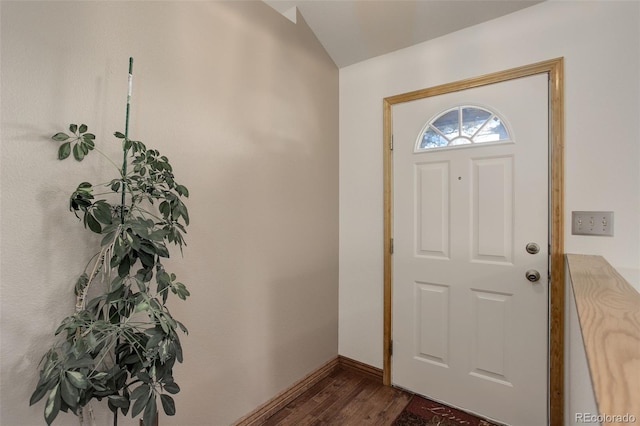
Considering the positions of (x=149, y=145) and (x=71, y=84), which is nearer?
(x=71, y=84)

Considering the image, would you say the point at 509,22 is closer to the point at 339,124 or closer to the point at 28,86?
the point at 339,124

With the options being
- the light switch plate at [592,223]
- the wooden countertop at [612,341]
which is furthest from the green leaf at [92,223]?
the light switch plate at [592,223]

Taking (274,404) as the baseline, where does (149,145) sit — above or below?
above

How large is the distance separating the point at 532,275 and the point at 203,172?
74.9 inches

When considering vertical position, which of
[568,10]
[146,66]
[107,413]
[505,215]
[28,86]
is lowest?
[107,413]

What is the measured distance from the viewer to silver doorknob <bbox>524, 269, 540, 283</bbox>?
1.71m

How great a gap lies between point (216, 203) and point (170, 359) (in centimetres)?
81

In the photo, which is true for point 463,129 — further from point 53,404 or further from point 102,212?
point 53,404

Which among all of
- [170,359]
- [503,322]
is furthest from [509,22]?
[170,359]

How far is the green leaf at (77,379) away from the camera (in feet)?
2.56

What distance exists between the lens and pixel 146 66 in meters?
1.33

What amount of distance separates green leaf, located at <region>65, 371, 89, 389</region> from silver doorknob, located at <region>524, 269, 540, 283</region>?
6.70 ft

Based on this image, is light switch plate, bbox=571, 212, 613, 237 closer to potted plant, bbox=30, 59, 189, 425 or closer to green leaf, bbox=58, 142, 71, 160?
potted plant, bbox=30, 59, 189, 425

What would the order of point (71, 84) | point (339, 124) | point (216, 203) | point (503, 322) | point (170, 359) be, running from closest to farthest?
point (170, 359), point (71, 84), point (216, 203), point (503, 322), point (339, 124)
